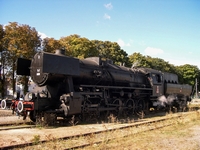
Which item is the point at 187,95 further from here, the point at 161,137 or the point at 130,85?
the point at 161,137

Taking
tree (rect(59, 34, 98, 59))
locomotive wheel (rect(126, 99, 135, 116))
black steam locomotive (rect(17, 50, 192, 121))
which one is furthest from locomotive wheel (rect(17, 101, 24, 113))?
tree (rect(59, 34, 98, 59))

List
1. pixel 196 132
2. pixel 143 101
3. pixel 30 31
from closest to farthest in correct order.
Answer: pixel 196 132 → pixel 143 101 → pixel 30 31

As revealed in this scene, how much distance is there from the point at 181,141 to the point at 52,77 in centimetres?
627

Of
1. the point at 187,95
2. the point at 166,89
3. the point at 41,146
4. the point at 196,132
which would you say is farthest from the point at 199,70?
the point at 41,146

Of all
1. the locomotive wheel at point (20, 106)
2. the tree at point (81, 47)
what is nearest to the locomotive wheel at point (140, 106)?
the locomotive wheel at point (20, 106)

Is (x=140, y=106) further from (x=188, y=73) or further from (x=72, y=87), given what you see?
(x=188, y=73)

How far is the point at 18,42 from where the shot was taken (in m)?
26.8

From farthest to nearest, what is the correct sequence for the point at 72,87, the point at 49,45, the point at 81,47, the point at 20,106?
the point at 81,47
the point at 49,45
the point at 72,87
the point at 20,106

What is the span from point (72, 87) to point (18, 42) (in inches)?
725

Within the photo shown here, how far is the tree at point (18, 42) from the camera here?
2642cm

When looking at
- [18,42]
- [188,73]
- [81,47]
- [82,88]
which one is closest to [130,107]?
[82,88]

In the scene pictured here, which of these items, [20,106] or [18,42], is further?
[18,42]

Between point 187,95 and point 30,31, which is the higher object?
point 30,31

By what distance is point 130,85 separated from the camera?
627 inches
